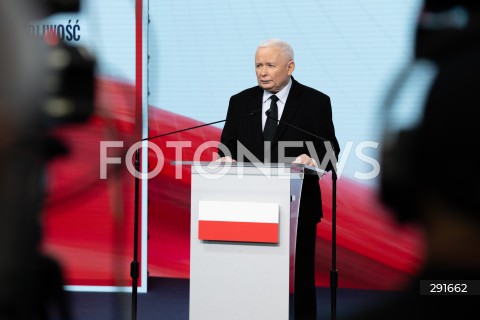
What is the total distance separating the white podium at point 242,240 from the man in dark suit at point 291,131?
1.73 feet

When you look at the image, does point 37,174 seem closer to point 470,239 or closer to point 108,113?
point 108,113

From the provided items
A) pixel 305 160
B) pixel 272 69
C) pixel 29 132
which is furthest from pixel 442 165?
pixel 272 69

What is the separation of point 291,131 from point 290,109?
13cm

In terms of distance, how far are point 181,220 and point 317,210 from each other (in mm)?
2286

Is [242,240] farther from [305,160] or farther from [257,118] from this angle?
[257,118]

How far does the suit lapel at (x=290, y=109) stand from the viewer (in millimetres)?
3418

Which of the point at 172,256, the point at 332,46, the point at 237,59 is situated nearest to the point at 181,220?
the point at 172,256

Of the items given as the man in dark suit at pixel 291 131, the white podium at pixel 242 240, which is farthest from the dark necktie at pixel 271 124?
the white podium at pixel 242 240

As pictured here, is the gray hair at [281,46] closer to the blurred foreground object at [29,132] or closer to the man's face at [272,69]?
the man's face at [272,69]

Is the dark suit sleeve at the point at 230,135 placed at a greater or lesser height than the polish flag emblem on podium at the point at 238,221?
greater

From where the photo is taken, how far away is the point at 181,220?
5.58m

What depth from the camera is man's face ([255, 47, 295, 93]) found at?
3.53 metres

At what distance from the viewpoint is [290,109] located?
11.4 ft

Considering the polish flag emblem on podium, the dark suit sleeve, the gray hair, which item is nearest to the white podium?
the polish flag emblem on podium
